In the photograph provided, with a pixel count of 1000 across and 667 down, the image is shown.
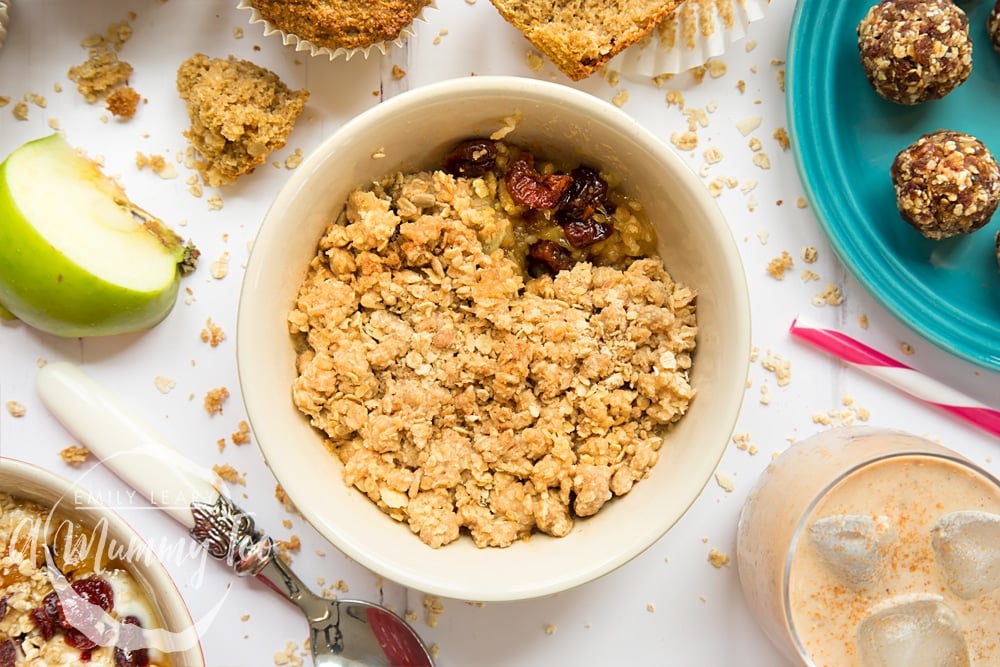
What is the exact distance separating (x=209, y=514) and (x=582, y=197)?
0.77 meters

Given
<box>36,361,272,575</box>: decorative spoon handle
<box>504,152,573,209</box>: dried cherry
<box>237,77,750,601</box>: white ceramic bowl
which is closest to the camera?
<box>237,77,750,601</box>: white ceramic bowl

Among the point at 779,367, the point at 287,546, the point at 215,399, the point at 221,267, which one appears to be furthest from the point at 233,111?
the point at 779,367

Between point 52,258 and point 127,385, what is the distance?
255mm

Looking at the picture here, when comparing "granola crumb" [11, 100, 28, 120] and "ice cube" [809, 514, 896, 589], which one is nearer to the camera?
"ice cube" [809, 514, 896, 589]

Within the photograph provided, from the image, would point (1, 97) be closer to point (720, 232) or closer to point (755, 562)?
point (720, 232)

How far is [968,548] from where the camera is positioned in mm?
1203

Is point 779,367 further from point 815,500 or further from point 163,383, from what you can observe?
point 163,383

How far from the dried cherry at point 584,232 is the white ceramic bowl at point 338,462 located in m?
0.09

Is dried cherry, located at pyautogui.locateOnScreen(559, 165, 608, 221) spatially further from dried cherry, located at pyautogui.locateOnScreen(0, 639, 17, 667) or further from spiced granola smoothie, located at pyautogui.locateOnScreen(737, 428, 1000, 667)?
dried cherry, located at pyautogui.locateOnScreen(0, 639, 17, 667)

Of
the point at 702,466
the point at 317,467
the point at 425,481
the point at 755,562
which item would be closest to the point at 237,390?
the point at 317,467

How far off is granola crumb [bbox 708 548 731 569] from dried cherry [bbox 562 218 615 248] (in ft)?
1.85

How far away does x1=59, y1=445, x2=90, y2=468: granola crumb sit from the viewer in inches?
55.6

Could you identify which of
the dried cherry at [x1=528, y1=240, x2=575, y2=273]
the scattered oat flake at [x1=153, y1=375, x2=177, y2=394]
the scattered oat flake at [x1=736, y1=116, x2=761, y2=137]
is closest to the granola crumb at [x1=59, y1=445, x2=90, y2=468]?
the scattered oat flake at [x1=153, y1=375, x2=177, y2=394]

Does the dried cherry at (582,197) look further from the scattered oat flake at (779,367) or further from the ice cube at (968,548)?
the ice cube at (968,548)
